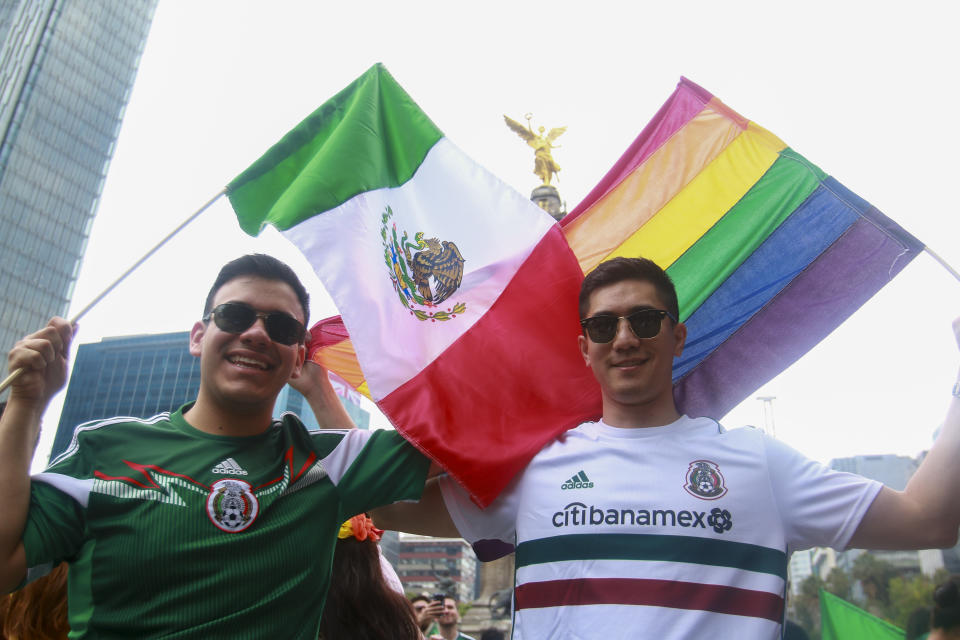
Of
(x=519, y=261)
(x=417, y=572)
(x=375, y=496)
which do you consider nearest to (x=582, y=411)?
(x=519, y=261)

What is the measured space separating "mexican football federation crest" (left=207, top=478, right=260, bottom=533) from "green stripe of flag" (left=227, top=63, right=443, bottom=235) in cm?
108

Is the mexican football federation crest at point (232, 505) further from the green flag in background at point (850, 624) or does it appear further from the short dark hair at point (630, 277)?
the green flag in background at point (850, 624)

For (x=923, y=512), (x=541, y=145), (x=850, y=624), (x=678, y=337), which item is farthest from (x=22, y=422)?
(x=541, y=145)

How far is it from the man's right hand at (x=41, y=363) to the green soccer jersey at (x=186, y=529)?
0.62ft

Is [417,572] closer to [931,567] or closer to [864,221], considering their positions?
[931,567]

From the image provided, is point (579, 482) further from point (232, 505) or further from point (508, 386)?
point (232, 505)

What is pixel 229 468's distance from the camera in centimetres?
229

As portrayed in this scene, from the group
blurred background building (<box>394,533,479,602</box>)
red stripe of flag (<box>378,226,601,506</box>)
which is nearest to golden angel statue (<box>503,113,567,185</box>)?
red stripe of flag (<box>378,226,601,506</box>)

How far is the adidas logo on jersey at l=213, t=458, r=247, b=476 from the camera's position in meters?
2.27

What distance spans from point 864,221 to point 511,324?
161 centimetres

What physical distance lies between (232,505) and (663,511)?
1.29 m

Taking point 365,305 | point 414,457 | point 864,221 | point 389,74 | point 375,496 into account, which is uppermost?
point 389,74

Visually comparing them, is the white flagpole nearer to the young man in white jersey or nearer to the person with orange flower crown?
the young man in white jersey

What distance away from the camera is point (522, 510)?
8.34 feet
